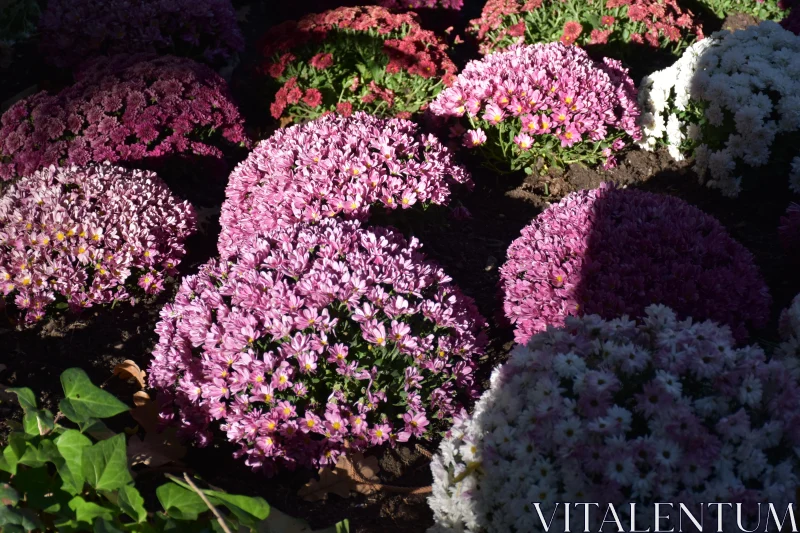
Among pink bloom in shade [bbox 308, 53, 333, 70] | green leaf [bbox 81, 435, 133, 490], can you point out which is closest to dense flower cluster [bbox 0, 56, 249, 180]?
pink bloom in shade [bbox 308, 53, 333, 70]

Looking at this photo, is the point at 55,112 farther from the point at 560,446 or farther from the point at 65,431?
the point at 560,446

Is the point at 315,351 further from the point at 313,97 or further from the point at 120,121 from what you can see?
the point at 313,97

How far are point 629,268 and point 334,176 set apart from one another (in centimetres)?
155

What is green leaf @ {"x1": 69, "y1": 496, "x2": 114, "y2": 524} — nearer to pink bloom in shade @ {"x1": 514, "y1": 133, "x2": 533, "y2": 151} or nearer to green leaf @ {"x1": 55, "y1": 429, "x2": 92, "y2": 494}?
green leaf @ {"x1": 55, "y1": 429, "x2": 92, "y2": 494}

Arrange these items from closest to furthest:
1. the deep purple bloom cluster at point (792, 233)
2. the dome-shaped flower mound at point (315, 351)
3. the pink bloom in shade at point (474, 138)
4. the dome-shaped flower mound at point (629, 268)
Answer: the dome-shaped flower mound at point (315, 351), the dome-shaped flower mound at point (629, 268), the deep purple bloom cluster at point (792, 233), the pink bloom in shade at point (474, 138)

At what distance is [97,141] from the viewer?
4.52m

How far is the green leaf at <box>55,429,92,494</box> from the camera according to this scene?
1.98 meters

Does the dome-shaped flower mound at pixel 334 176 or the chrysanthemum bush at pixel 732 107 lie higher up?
the chrysanthemum bush at pixel 732 107

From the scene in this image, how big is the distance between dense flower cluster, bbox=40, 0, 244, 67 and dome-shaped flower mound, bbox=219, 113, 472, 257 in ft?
7.60

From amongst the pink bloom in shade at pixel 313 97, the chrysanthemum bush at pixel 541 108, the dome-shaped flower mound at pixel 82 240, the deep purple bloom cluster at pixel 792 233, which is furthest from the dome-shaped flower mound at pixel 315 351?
the pink bloom in shade at pixel 313 97

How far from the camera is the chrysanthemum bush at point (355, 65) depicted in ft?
18.0

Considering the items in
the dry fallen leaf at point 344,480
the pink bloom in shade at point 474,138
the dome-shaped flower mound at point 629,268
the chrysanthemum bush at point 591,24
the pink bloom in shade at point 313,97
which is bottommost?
the dry fallen leaf at point 344,480

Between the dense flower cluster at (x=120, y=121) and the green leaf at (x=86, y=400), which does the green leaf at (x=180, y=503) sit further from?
the dense flower cluster at (x=120, y=121)

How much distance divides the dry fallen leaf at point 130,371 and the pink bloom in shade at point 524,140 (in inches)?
105
